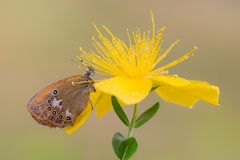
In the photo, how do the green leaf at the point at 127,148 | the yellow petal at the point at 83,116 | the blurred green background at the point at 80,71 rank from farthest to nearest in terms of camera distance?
the blurred green background at the point at 80,71 → the yellow petal at the point at 83,116 → the green leaf at the point at 127,148

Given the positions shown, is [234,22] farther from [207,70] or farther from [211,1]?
[207,70]

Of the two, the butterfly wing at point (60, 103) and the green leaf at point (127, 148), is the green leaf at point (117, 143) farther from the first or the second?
the butterfly wing at point (60, 103)

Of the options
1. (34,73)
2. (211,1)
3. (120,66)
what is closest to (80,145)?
(34,73)

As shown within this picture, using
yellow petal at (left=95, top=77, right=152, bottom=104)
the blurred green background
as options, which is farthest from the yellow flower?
the blurred green background

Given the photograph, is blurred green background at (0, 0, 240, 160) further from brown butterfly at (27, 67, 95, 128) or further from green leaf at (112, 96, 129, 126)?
green leaf at (112, 96, 129, 126)

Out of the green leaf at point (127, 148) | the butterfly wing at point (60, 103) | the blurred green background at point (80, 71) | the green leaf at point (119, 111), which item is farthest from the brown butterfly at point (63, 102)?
the blurred green background at point (80, 71)

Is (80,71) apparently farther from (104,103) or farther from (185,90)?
(185,90)

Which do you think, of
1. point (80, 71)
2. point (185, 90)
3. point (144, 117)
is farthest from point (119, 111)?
point (80, 71)
